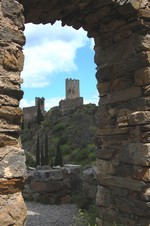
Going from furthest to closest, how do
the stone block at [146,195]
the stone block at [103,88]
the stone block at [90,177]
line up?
1. the stone block at [90,177]
2. the stone block at [103,88]
3. the stone block at [146,195]

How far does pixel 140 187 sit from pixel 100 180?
0.88 metres

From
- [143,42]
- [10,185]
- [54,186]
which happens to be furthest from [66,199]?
[10,185]

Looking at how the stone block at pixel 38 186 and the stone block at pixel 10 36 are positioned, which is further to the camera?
the stone block at pixel 38 186

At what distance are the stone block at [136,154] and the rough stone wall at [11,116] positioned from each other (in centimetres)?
205

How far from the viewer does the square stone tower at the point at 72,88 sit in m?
58.6

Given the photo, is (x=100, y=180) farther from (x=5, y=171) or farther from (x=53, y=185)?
(x=53, y=185)

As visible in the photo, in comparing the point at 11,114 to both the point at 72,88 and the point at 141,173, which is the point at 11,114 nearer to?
the point at 141,173

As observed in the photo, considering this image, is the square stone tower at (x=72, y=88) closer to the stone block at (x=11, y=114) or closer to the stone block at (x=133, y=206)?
the stone block at (x=133, y=206)

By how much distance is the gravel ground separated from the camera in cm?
721

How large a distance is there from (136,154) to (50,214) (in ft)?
13.5

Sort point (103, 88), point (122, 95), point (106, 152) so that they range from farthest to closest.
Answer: point (103, 88) < point (106, 152) < point (122, 95)

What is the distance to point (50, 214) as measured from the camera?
26.3ft

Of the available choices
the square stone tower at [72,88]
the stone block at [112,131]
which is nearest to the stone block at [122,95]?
the stone block at [112,131]

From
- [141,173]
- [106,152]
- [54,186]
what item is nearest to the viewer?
[141,173]
